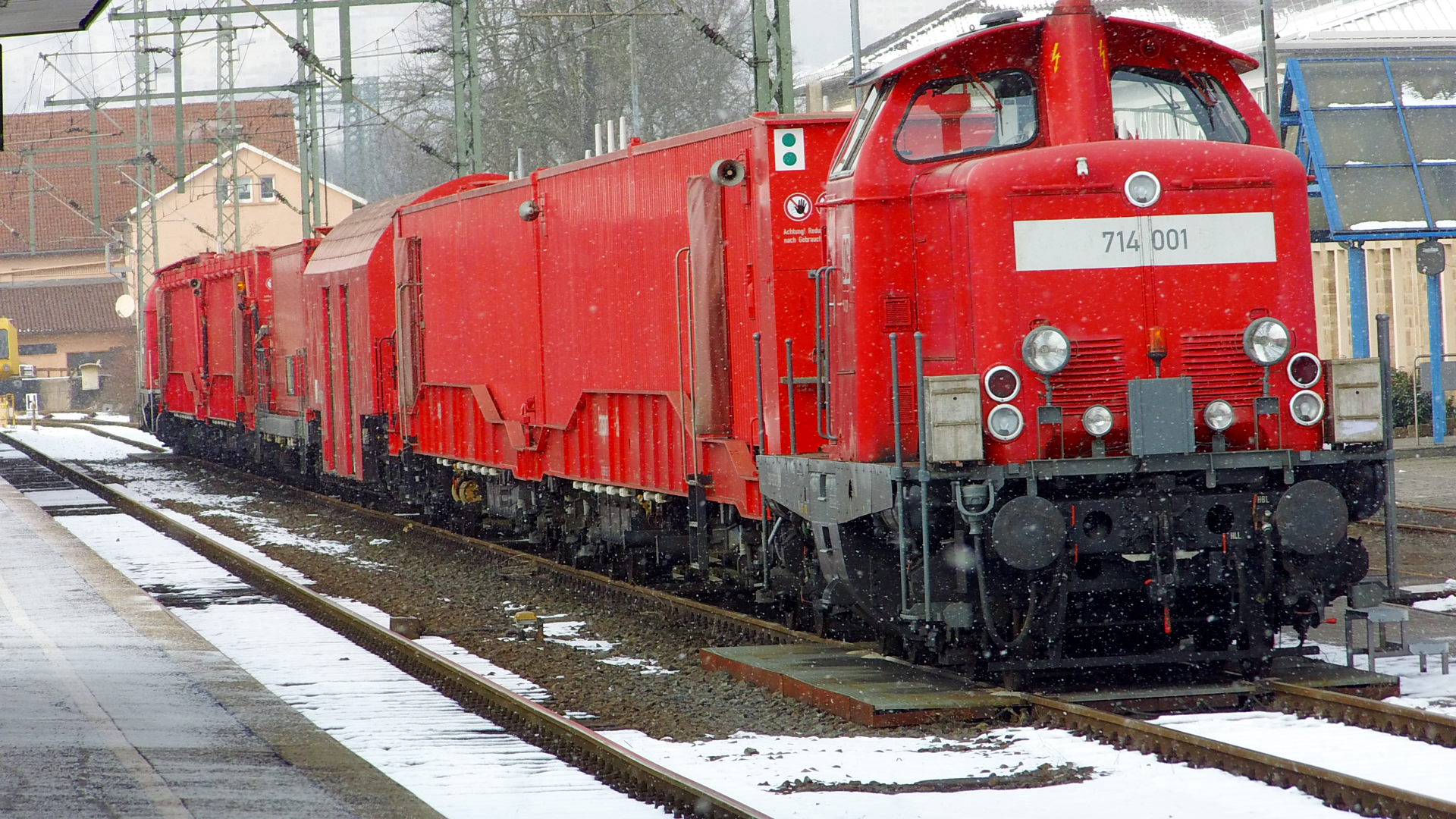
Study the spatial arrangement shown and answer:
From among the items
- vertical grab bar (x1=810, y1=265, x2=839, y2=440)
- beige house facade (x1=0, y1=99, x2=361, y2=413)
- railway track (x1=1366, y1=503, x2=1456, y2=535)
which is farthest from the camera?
beige house facade (x1=0, y1=99, x2=361, y2=413)

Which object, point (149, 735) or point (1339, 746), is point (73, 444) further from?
point (1339, 746)

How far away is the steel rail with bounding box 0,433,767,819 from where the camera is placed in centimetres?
672

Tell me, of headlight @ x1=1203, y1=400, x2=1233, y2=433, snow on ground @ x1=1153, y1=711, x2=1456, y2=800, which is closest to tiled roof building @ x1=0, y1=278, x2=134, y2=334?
headlight @ x1=1203, y1=400, x2=1233, y2=433

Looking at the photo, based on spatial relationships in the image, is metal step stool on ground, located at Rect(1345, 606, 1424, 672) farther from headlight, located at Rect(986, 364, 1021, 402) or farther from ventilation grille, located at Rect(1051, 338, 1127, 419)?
headlight, located at Rect(986, 364, 1021, 402)

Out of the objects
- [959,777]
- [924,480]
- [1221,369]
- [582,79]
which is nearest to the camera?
[959,777]

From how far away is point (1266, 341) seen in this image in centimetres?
823

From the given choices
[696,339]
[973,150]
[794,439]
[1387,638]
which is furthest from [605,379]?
[1387,638]

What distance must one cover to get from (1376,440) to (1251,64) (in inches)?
82.1

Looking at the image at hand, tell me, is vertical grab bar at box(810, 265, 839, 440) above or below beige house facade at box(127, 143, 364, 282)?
below

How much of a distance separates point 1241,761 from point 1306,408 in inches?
89.0

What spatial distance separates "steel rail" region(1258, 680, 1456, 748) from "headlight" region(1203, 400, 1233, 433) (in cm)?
122

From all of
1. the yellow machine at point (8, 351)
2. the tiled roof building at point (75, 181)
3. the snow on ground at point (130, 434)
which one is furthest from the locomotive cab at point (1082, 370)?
the tiled roof building at point (75, 181)

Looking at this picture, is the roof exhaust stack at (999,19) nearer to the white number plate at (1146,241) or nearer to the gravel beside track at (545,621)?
the white number plate at (1146,241)

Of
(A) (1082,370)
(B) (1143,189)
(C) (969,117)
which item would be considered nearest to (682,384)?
(C) (969,117)
